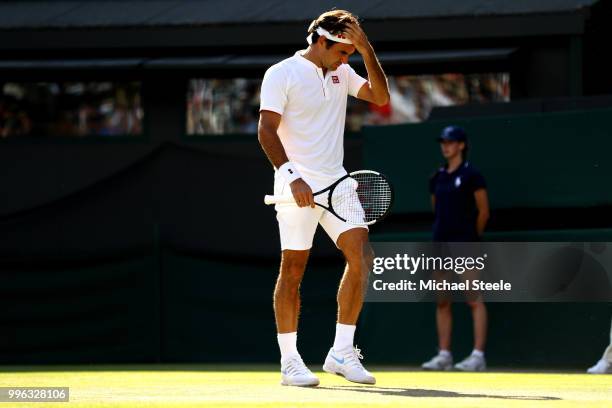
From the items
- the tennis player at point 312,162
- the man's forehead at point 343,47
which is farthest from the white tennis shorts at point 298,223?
the man's forehead at point 343,47

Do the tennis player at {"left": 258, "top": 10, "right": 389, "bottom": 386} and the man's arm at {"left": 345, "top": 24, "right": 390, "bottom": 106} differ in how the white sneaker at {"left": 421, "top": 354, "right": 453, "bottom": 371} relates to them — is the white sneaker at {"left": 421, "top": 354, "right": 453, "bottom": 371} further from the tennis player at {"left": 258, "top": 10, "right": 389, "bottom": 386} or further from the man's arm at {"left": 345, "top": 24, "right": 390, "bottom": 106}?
the man's arm at {"left": 345, "top": 24, "right": 390, "bottom": 106}

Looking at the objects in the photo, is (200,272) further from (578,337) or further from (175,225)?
(578,337)

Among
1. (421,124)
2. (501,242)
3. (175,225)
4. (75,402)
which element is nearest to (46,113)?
(175,225)

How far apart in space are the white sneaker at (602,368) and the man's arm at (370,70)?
2982 millimetres

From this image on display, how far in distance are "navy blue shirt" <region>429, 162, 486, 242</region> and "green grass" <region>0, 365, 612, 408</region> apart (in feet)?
3.81

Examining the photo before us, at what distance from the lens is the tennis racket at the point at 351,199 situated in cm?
777

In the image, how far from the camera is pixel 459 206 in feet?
35.7

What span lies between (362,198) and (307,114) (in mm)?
556

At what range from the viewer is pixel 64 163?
14.0m

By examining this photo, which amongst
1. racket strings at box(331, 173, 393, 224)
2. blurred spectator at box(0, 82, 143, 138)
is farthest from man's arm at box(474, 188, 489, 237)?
blurred spectator at box(0, 82, 143, 138)

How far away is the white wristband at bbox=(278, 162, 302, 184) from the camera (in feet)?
25.0

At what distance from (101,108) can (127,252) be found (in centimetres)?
202

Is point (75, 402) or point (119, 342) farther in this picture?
point (119, 342)

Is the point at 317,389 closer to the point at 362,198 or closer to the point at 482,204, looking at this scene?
the point at 362,198
